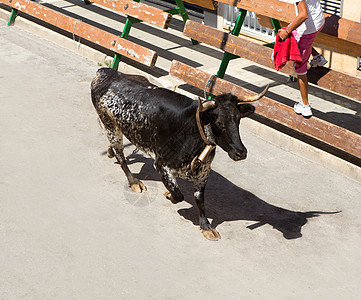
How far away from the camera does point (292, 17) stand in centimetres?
808

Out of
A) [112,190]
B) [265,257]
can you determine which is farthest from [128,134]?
[265,257]

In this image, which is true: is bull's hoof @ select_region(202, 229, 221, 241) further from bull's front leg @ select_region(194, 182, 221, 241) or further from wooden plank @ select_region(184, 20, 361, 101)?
wooden plank @ select_region(184, 20, 361, 101)

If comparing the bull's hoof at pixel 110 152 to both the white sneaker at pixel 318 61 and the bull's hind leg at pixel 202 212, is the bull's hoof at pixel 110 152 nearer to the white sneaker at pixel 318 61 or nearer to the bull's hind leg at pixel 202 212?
the bull's hind leg at pixel 202 212

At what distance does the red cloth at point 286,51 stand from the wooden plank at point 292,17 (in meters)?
0.94

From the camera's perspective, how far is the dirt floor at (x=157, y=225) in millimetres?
5137

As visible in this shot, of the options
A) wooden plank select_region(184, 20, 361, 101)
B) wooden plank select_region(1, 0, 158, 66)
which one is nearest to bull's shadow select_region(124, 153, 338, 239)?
wooden plank select_region(184, 20, 361, 101)

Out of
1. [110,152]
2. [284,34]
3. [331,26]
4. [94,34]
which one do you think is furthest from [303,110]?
[94,34]

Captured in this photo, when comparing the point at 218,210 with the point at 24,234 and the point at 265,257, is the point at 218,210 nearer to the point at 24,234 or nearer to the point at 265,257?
→ the point at 265,257

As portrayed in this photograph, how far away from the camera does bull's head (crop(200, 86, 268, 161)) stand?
518 centimetres

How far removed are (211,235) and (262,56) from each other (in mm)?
3304

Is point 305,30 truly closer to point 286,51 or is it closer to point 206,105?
point 286,51

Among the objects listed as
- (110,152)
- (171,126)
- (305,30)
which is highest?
(305,30)

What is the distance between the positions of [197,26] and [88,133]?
2.54 meters

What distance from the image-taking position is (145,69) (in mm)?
10188
